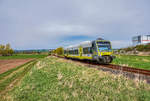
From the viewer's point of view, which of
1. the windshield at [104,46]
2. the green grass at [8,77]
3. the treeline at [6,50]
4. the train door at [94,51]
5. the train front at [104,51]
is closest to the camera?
the green grass at [8,77]

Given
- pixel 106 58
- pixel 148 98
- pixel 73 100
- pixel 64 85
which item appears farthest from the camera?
pixel 106 58

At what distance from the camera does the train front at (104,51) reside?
14930mm

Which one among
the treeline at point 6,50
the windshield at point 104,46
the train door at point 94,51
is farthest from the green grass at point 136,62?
the treeline at point 6,50

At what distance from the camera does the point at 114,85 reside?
650cm

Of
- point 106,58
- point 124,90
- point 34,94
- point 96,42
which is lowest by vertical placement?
point 34,94

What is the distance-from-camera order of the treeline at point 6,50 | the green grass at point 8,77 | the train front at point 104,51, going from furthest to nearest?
the treeline at point 6,50 → the train front at point 104,51 → the green grass at point 8,77

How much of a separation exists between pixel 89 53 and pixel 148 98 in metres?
12.5

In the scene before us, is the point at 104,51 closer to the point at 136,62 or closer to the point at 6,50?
the point at 136,62

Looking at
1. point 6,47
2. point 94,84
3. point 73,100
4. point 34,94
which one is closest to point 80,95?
point 73,100

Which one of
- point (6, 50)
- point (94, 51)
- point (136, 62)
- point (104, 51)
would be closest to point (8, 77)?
point (94, 51)

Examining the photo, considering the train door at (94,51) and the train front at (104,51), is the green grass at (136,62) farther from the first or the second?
the train door at (94,51)

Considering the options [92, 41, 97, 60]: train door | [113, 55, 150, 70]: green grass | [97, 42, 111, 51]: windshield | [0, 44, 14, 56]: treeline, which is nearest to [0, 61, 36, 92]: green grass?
[92, 41, 97, 60]: train door

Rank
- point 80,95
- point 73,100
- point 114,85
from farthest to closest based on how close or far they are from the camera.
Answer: point 114,85 → point 80,95 → point 73,100

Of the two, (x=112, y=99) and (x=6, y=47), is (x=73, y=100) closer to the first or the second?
(x=112, y=99)
